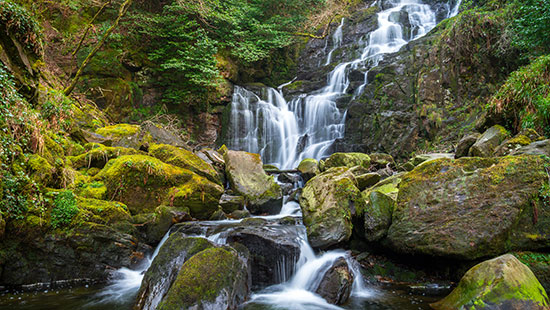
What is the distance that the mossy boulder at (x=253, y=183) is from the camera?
26.1ft

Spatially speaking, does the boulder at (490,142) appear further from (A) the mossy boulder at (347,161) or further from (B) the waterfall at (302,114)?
(B) the waterfall at (302,114)

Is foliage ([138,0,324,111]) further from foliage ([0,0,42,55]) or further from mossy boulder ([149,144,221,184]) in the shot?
foliage ([0,0,42,55])

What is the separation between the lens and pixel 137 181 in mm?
6262

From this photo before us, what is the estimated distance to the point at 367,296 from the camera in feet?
14.7

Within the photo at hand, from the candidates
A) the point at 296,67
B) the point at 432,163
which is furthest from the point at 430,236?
the point at 296,67

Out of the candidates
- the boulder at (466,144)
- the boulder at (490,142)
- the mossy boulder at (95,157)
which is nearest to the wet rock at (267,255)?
the mossy boulder at (95,157)

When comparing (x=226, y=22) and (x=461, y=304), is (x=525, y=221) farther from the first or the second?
(x=226, y=22)

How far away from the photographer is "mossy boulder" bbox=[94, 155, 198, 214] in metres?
6.05

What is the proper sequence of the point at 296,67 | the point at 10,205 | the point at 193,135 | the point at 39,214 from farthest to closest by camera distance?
the point at 296,67 → the point at 193,135 → the point at 39,214 → the point at 10,205

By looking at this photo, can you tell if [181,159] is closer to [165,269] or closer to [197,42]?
[165,269]

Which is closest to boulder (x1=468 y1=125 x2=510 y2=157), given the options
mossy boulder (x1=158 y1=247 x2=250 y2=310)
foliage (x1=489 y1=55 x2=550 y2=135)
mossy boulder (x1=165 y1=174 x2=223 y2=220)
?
foliage (x1=489 y1=55 x2=550 y2=135)

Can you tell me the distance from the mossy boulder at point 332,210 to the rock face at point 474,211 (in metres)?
0.84

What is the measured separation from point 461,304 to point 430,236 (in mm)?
1140

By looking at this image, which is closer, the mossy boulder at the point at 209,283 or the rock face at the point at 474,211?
the mossy boulder at the point at 209,283
